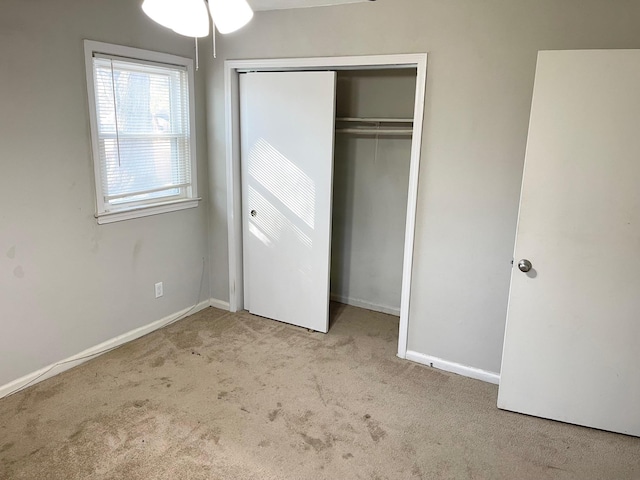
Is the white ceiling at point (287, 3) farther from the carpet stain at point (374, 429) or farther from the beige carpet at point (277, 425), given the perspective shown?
the carpet stain at point (374, 429)

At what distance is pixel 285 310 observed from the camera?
3.71 m

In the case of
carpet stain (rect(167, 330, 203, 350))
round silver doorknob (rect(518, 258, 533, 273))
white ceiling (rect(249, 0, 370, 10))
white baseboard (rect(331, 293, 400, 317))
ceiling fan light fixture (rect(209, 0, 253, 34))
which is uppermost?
white ceiling (rect(249, 0, 370, 10))

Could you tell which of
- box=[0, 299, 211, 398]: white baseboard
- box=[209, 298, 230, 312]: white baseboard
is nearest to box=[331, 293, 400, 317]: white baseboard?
box=[209, 298, 230, 312]: white baseboard

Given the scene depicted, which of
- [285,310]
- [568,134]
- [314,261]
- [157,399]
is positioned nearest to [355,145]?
[314,261]

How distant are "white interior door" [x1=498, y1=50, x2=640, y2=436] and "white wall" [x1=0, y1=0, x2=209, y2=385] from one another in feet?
8.20

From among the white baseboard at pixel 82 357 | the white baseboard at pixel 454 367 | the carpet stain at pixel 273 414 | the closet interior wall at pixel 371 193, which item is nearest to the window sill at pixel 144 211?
the white baseboard at pixel 82 357

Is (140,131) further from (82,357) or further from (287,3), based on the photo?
(82,357)

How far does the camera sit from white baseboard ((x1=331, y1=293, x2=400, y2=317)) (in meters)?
3.98

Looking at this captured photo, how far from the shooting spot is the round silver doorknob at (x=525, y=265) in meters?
2.42

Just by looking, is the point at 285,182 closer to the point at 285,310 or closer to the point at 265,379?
the point at 285,310

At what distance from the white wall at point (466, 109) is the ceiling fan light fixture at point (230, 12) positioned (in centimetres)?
153

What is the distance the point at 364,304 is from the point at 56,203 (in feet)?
8.29

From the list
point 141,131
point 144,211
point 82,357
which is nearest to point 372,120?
point 141,131

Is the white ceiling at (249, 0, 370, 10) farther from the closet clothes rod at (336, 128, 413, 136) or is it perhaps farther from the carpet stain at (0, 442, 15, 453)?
the carpet stain at (0, 442, 15, 453)
